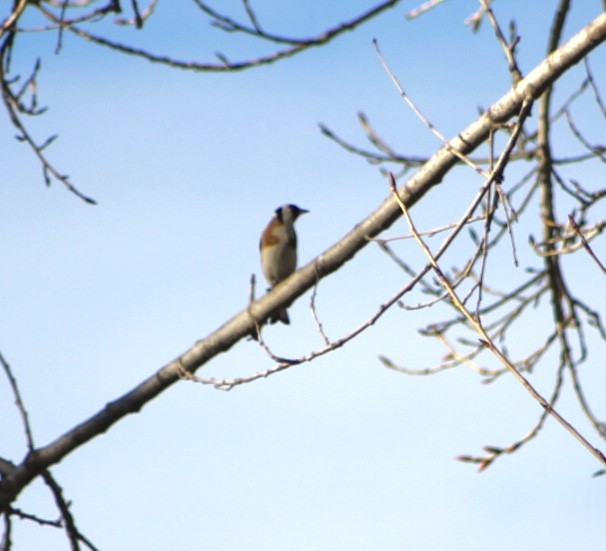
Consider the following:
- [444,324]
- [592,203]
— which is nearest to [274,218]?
[444,324]

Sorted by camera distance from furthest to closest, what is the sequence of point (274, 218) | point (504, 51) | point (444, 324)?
point (274, 218), point (444, 324), point (504, 51)

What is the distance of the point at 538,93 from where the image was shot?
3.46m

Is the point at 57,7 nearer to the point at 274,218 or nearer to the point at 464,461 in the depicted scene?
the point at 464,461

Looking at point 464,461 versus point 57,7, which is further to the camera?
point 464,461

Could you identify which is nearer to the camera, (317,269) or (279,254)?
(317,269)

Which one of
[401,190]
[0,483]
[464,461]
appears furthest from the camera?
[464,461]

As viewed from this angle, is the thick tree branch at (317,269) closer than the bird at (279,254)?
Yes

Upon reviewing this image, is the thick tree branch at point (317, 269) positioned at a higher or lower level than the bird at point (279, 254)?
lower

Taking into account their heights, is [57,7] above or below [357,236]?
above

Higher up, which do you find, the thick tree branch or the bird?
the bird

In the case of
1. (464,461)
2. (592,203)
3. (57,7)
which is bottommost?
(464,461)

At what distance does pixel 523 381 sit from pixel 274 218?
18.1 ft

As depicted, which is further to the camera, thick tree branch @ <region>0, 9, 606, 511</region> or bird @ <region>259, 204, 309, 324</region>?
bird @ <region>259, 204, 309, 324</region>

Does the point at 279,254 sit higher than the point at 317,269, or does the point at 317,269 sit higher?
the point at 279,254
